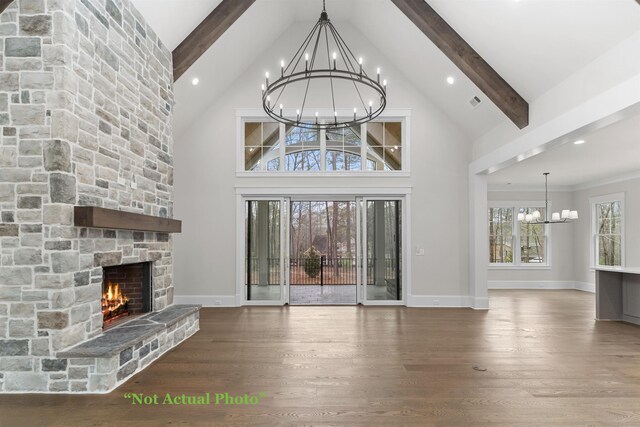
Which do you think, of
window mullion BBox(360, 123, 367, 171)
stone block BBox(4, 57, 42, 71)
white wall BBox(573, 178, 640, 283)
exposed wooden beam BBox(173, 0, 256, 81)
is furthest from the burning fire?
white wall BBox(573, 178, 640, 283)

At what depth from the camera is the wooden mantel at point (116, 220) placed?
3.08m

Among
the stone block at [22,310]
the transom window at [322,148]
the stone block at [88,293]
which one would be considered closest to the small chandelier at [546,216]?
the transom window at [322,148]

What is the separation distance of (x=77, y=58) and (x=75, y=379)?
106 inches

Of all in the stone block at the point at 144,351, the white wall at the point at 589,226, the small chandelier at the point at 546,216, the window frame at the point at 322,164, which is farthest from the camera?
the white wall at the point at 589,226

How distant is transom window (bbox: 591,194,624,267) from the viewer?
854 cm

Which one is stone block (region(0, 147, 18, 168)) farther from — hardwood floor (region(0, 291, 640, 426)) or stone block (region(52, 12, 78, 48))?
hardwood floor (region(0, 291, 640, 426))

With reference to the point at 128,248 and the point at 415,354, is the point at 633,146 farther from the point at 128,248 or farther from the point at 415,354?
the point at 128,248

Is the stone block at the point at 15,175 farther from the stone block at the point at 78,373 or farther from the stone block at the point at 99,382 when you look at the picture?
the stone block at the point at 99,382

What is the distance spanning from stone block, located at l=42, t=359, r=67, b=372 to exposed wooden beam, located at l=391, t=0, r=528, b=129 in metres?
5.58

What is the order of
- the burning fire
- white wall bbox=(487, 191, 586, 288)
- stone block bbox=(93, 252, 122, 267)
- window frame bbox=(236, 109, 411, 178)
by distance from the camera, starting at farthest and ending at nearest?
white wall bbox=(487, 191, 586, 288) < window frame bbox=(236, 109, 411, 178) < the burning fire < stone block bbox=(93, 252, 122, 267)

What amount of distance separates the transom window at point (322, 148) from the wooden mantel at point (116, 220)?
2788mm

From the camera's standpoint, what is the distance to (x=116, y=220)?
3.44 meters

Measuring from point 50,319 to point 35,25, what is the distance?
2384 mm

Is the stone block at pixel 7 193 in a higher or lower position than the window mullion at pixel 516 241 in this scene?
higher
